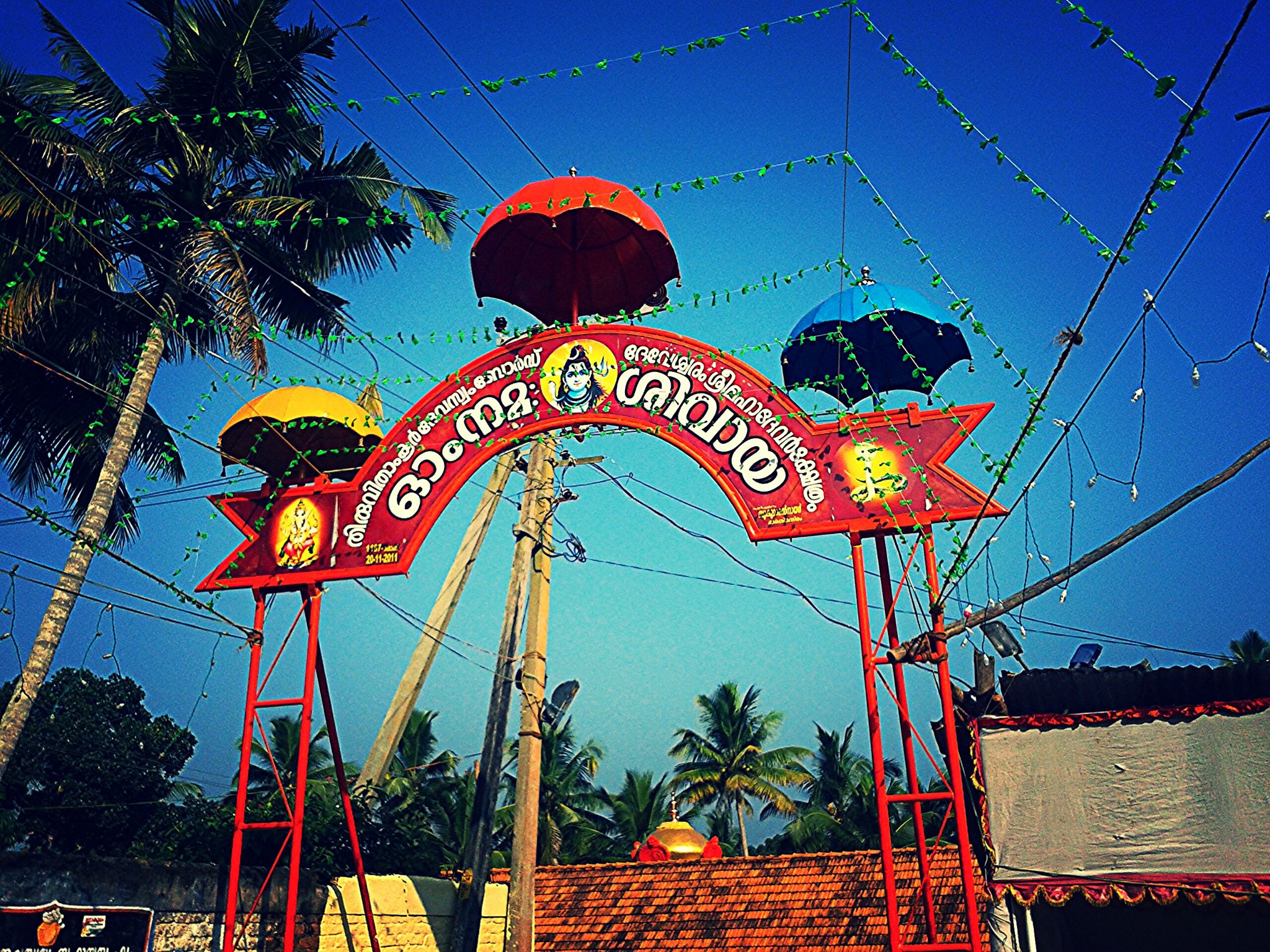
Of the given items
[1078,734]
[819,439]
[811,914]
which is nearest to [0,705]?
[811,914]

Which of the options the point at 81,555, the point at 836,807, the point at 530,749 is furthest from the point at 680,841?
the point at 836,807

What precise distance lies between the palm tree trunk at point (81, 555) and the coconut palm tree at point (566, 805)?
60.6 ft

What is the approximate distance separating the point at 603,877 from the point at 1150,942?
7783 millimetres

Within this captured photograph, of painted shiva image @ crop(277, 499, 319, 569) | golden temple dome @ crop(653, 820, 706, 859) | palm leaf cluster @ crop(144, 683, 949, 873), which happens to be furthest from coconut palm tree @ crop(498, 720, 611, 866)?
painted shiva image @ crop(277, 499, 319, 569)

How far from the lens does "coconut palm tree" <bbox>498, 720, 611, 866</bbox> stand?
3128 centimetres

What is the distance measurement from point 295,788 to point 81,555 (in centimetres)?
414

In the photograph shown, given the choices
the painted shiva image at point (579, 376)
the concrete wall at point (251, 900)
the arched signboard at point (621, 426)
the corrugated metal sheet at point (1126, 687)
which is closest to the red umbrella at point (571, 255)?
the painted shiva image at point (579, 376)

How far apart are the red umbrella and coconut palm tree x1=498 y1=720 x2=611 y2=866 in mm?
19953

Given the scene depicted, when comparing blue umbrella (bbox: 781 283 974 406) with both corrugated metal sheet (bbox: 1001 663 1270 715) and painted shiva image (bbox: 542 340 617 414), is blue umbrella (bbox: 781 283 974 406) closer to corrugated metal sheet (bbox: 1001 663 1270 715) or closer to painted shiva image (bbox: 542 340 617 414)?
painted shiva image (bbox: 542 340 617 414)

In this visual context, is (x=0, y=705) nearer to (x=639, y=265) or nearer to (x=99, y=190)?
(x=99, y=190)

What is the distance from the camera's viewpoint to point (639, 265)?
480 inches

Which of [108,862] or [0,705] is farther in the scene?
[0,705]

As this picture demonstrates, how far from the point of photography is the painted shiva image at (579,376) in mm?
11445

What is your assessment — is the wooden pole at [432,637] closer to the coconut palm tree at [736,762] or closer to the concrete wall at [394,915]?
the concrete wall at [394,915]
